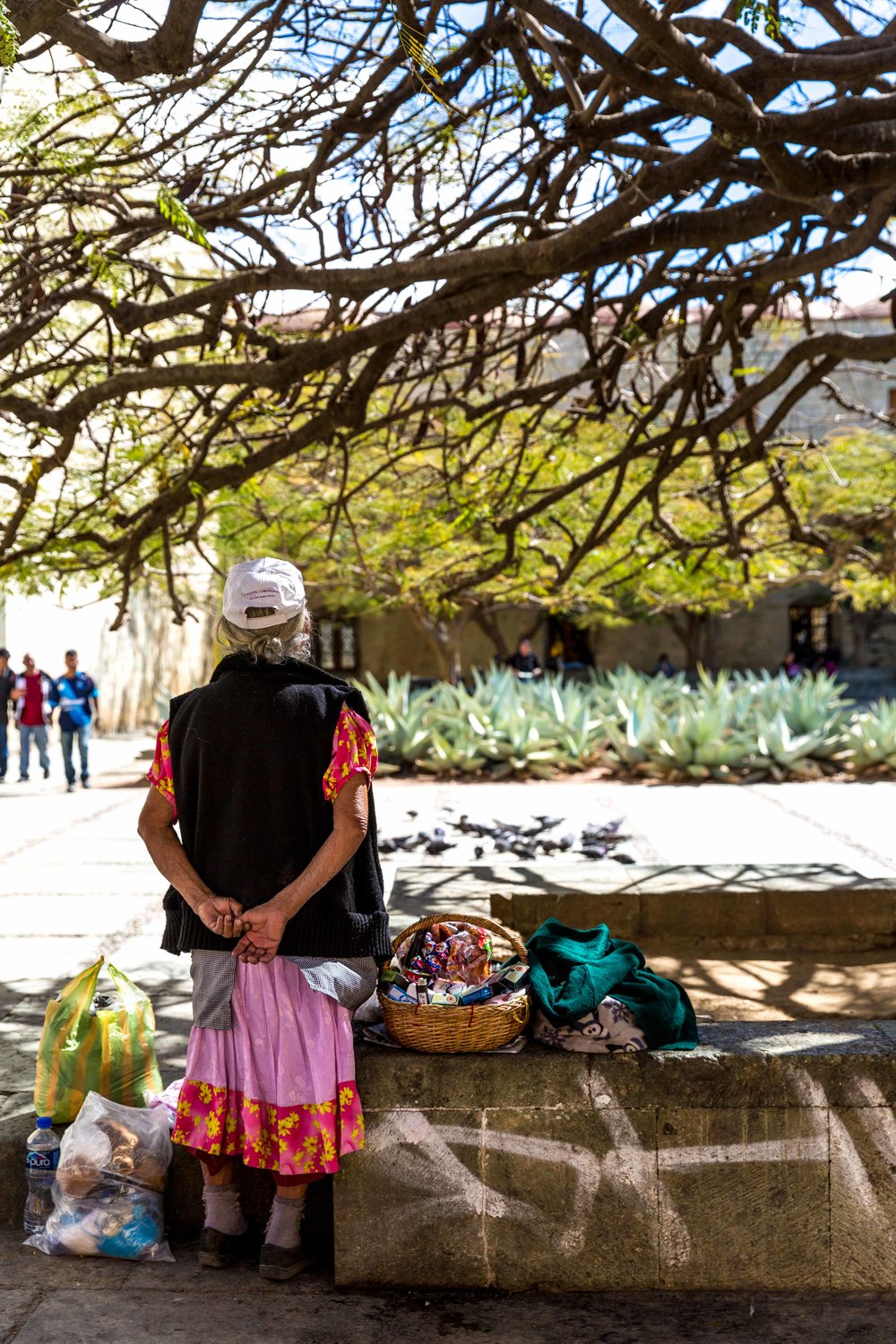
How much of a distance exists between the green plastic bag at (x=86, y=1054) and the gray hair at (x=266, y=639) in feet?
3.38

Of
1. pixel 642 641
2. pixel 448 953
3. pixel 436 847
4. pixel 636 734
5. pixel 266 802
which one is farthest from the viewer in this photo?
pixel 642 641

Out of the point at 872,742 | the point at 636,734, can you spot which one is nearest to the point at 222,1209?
the point at 636,734

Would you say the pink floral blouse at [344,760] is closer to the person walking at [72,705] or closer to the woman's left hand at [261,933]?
the woman's left hand at [261,933]

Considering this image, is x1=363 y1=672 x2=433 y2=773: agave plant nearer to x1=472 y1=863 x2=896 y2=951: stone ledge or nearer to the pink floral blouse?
x1=472 y1=863 x2=896 y2=951: stone ledge

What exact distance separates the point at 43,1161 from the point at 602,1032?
1.55 metres

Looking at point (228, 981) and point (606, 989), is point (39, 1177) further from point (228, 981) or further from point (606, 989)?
point (606, 989)

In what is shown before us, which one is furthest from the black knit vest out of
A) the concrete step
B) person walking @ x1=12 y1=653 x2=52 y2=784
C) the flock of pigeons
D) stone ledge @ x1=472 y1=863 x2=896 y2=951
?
person walking @ x1=12 y1=653 x2=52 y2=784

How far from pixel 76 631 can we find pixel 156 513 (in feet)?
56.7

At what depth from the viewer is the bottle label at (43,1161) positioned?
11.1 ft

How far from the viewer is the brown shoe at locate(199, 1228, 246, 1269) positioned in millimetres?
3189

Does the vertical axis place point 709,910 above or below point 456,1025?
below

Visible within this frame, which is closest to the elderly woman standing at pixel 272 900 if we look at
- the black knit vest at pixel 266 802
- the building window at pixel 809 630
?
the black knit vest at pixel 266 802

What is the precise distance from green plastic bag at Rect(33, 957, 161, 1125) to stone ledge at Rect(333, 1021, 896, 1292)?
2.59 feet

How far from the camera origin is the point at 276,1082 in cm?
309
